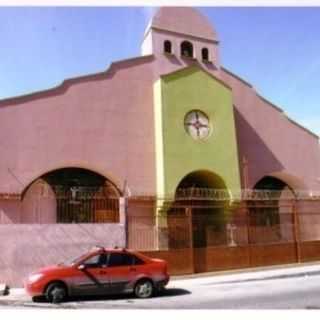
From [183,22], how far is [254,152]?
5.97 metres

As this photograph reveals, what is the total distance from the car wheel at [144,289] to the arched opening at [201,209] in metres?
3.73

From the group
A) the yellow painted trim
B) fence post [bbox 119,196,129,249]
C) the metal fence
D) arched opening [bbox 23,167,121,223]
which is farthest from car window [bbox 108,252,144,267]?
the yellow painted trim

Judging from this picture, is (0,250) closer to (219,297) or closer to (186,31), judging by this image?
(219,297)

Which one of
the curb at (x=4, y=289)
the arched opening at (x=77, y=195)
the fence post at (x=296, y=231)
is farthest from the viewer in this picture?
the fence post at (x=296, y=231)

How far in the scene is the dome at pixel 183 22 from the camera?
64.4 ft

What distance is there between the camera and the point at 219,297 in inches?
433

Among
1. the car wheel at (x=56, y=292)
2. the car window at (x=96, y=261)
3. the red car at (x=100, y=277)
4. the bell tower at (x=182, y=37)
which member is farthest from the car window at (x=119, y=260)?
the bell tower at (x=182, y=37)

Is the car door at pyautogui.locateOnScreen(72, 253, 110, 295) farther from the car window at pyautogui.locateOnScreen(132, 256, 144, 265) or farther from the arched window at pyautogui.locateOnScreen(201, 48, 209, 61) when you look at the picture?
the arched window at pyautogui.locateOnScreen(201, 48, 209, 61)

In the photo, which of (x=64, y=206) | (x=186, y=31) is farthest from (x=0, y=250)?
(x=186, y=31)

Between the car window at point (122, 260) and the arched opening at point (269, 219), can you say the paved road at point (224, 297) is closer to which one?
the car window at point (122, 260)

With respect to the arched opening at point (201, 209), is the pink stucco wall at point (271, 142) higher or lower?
higher

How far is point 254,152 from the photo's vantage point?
20.1m

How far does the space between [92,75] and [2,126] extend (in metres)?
3.67
